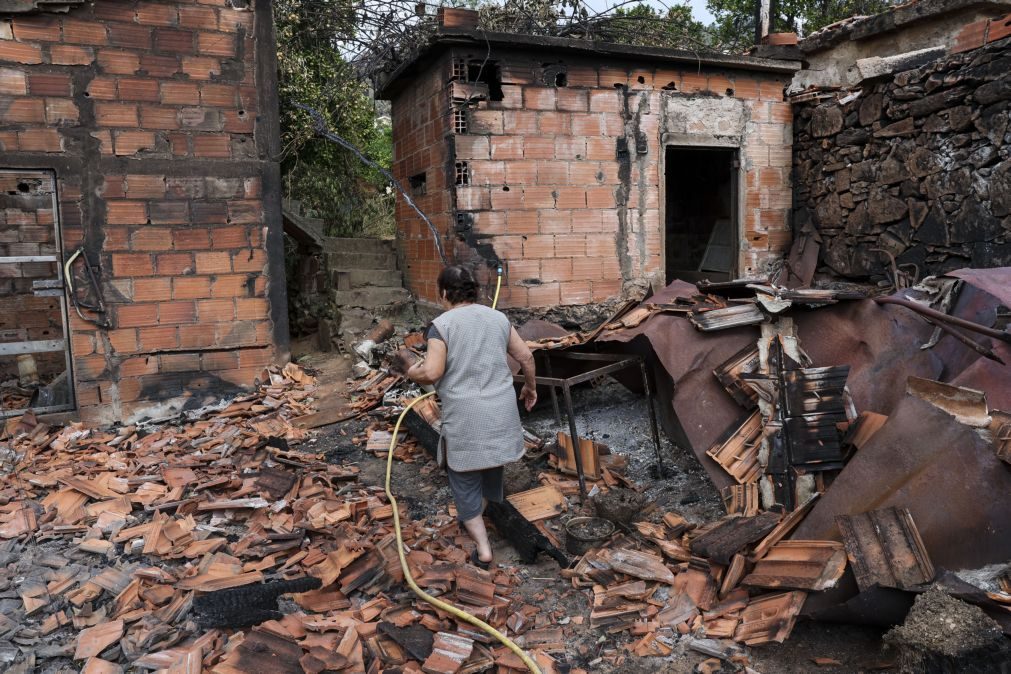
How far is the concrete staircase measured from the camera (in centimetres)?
854

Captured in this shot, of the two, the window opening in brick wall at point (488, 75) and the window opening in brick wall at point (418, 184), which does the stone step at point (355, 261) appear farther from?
the window opening in brick wall at point (488, 75)

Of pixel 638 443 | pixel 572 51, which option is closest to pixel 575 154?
pixel 572 51

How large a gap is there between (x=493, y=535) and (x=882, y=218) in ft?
20.0

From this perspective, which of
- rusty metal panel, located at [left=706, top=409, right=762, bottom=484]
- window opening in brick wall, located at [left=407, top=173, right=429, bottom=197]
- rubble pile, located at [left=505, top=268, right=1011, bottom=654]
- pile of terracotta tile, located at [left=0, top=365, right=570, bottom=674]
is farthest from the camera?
window opening in brick wall, located at [left=407, top=173, right=429, bottom=197]

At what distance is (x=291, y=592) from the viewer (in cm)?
359

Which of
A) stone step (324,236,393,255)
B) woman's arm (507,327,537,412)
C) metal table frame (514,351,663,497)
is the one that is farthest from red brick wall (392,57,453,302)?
woman's arm (507,327,537,412)

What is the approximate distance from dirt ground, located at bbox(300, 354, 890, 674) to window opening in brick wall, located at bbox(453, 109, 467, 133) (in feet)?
9.80

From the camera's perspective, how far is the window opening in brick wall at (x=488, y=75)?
7156 millimetres

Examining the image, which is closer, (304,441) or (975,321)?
(975,321)

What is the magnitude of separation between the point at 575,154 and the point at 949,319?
4.55m

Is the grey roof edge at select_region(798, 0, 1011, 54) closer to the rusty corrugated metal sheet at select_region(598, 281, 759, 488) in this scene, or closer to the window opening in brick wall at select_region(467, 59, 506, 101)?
the window opening in brick wall at select_region(467, 59, 506, 101)

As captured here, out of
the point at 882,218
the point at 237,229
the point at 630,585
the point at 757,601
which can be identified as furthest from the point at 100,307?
the point at 882,218

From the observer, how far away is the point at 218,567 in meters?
3.96

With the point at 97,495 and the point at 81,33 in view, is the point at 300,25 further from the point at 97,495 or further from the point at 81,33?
the point at 97,495
